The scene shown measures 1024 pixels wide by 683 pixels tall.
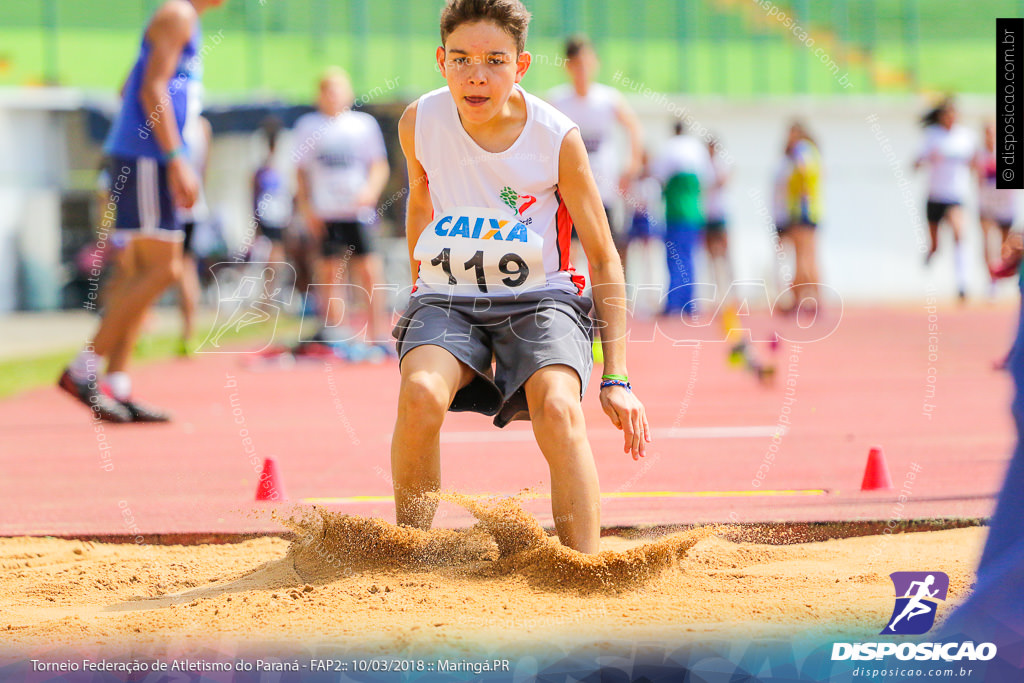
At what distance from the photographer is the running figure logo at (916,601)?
2.49 meters

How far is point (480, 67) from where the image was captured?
3170 millimetres

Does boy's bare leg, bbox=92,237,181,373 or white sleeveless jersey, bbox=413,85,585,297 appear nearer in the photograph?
white sleeveless jersey, bbox=413,85,585,297

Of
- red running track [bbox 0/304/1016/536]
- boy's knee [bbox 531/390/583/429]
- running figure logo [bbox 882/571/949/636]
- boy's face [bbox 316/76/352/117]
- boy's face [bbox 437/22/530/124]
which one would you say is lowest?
red running track [bbox 0/304/1016/536]

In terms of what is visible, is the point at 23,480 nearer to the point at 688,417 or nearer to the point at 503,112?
the point at 503,112

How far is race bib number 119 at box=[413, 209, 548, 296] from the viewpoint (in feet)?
10.7

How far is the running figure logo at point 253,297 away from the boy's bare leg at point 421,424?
32.7 ft

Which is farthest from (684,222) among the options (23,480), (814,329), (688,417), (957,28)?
(957,28)

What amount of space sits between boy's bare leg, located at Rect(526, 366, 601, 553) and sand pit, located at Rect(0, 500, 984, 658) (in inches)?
2.7

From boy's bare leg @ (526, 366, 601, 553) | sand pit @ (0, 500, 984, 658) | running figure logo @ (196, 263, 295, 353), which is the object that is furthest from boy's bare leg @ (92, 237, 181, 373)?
running figure logo @ (196, 263, 295, 353)

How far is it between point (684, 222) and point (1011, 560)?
12393 millimetres

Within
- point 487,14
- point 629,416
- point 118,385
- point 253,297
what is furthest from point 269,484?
point 253,297

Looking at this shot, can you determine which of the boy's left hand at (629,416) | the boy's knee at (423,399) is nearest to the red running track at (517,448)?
the boy's knee at (423,399)

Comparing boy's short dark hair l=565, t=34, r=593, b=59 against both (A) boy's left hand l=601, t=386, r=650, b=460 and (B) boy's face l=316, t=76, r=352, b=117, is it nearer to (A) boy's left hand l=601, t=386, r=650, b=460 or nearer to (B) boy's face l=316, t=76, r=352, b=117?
(B) boy's face l=316, t=76, r=352, b=117

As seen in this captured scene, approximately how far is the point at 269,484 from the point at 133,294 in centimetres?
249
